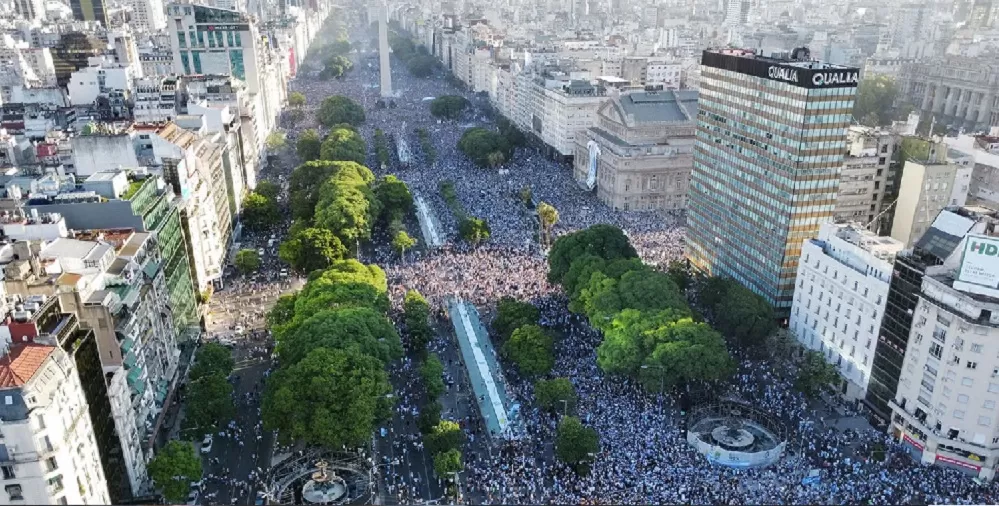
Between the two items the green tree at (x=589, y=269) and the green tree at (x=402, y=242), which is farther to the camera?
the green tree at (x=402, y=242)

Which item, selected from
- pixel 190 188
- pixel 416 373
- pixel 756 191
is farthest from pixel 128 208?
pixel 756 191

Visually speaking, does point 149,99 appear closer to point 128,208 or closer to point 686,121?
point 128,208

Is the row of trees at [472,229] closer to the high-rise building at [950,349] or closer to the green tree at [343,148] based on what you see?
the green tree at [343,148]

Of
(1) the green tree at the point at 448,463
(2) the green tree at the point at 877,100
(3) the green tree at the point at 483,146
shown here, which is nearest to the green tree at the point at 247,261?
(1) the green tree at the point at 448,463

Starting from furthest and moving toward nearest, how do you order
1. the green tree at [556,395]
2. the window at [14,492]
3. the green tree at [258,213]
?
the green tree at [258,213] → the green tree at [556,395] → the window at [14,492]

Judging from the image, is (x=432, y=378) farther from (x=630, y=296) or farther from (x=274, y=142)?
(x=274, y=142)

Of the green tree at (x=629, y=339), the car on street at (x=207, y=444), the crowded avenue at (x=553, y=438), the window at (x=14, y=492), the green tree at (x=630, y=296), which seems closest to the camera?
the window at (x=14, y=492)
